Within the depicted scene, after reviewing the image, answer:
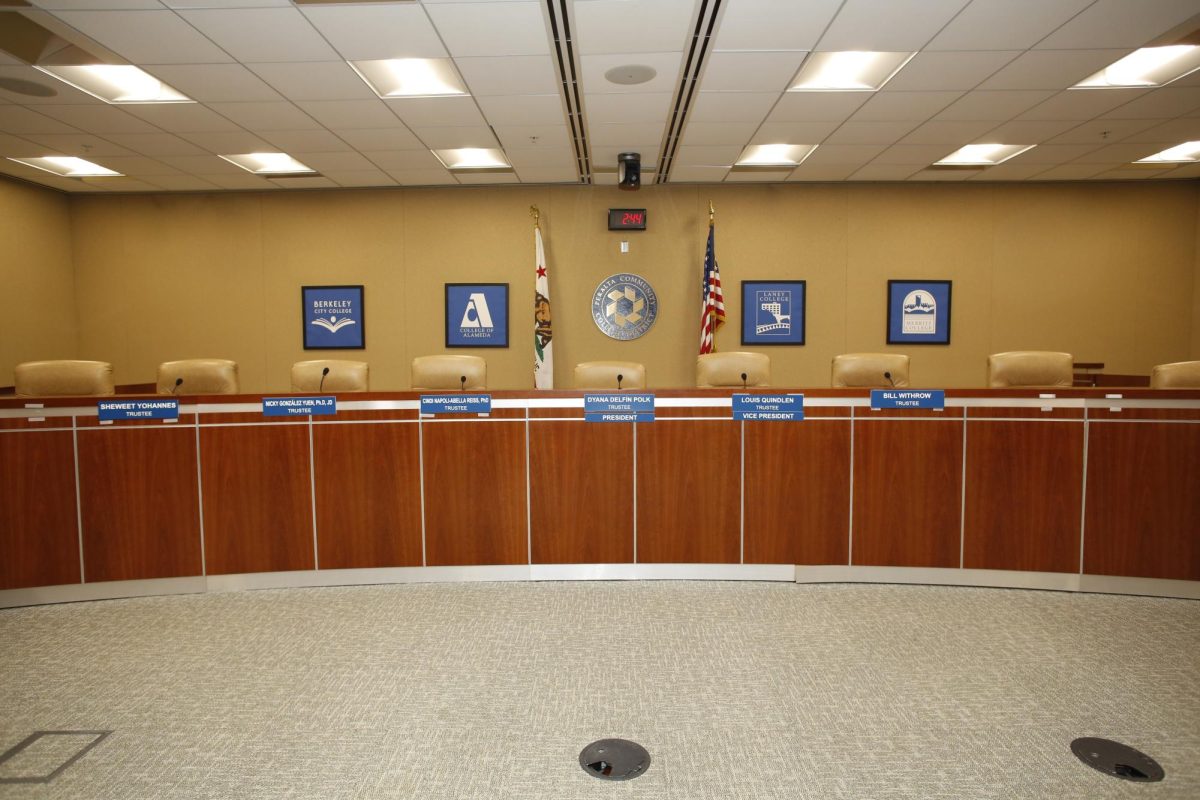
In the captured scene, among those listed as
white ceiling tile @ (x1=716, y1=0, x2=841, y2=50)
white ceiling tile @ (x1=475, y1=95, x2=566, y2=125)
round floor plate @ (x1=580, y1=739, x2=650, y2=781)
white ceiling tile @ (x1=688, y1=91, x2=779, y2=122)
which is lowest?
round floor plate @ (x1=580, y1=739, x2=650, y2=781)

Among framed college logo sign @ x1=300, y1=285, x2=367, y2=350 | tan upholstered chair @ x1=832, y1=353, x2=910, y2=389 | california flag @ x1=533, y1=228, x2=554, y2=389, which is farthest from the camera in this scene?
framed college logo sign @ x1=300, y1=285, x2=367, y2=350

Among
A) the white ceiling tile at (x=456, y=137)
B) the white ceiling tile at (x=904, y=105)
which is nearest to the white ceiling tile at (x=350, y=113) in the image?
the white ceiling tile at (x=456, y=137)

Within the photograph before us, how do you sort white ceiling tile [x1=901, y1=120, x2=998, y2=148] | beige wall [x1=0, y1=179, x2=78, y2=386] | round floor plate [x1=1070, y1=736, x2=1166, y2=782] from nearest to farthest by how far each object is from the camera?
round floor plate [x1=1070, y1=736, x2=1166, y2=782] < white ceiling tile [x1=901, y1=120, x2=998, y2=148] < beige wall [x1=0, y1=179, x2=78, y2=386]

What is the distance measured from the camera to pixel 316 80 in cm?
423

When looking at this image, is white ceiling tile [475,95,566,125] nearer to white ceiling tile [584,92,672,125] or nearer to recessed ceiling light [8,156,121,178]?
white ceiling tile [584,92,672,125]

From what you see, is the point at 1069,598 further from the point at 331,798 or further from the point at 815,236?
the point at 815,236

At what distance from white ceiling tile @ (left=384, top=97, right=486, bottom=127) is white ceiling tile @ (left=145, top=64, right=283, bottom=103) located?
34.7 inches

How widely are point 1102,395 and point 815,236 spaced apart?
4.23 metres

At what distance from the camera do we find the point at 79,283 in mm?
7418

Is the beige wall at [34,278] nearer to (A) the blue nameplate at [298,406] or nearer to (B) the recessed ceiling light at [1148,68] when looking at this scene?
(A) the blue nameplate at [298,406]

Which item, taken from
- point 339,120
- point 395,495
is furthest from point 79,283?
point 395,495

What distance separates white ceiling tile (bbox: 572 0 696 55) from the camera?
11.0 feet

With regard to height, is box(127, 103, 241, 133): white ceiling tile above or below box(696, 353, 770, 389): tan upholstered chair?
above

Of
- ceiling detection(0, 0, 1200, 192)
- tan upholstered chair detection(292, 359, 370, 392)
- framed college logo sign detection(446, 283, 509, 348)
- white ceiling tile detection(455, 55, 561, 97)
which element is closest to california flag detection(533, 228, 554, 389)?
framed college logo sign detection(446, 283, 509, 348)
